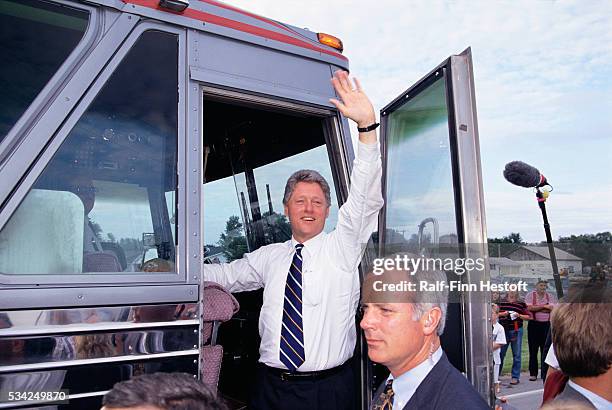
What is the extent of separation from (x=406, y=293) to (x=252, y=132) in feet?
7.33

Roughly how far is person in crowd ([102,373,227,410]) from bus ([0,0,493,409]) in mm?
661

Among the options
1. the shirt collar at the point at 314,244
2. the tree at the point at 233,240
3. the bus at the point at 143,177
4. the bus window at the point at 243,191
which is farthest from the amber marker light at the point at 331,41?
the tree at the point at 233,240

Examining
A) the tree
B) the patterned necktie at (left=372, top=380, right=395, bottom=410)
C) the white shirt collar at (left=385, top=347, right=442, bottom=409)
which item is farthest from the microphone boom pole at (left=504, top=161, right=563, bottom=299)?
the tree

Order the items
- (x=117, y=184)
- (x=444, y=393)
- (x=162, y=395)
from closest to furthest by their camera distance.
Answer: (x=162, y=395) → (x=444, y=393) → (x=117, y=184)

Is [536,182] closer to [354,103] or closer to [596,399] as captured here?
[596,399]

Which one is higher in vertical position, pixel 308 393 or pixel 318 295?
pixel 318 295

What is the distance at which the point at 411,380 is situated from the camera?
196 cm

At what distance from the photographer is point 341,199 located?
3037 millimetres

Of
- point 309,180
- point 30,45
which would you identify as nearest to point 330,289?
point 309,180

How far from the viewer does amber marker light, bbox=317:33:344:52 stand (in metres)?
→ 2.94

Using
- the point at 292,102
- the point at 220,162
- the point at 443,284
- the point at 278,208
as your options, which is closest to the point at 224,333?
the point at 278,208

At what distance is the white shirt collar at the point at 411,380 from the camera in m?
1.94

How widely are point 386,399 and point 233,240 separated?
2.15m

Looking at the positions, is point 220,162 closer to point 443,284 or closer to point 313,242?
point 313,242
